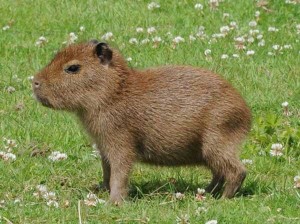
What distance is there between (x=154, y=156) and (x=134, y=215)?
0.99m

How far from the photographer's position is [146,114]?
7.51 metres

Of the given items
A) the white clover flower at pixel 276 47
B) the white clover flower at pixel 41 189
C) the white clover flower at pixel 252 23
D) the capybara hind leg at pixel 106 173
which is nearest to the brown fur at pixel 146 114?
the capybara hind leg at pixel 106 173

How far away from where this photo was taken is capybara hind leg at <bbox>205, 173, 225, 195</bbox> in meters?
7.63

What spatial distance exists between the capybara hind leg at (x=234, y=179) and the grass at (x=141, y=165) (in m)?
0.08

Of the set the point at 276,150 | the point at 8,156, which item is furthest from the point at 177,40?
the point at 8,156

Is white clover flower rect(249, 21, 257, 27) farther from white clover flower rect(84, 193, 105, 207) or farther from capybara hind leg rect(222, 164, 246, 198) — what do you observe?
white clover flower rect(84, 193, 105, 207)

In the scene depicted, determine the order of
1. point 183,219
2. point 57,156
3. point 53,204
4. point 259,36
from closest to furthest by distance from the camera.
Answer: point 183,219 → point 53,204 → point 57,156 → point 259,36

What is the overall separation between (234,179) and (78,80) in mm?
1409

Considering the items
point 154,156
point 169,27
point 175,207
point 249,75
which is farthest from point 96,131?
point 169,27

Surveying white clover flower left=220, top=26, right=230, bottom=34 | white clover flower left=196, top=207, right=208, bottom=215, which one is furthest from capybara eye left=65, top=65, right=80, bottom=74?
white clover flower left=220, top=26, right=230, bottom=34

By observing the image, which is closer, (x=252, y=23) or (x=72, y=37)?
(x=72, y=37)

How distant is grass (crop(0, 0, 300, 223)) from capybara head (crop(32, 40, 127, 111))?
685 mm

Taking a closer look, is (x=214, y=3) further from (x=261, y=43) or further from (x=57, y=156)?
(x=57, y=156)

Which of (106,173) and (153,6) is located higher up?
(106,173)
